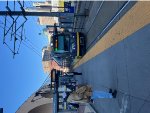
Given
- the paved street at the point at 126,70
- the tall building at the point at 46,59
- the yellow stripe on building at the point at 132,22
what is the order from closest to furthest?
the paved street at the point at 126,70
the yellow stripe on building at the point at 132,22
the tall building at the point at 46,59

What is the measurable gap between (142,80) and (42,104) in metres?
16.7

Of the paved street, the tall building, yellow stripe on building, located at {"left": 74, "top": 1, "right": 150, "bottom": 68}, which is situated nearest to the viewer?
the paved street

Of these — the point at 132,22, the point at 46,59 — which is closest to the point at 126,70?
the point at 132,22

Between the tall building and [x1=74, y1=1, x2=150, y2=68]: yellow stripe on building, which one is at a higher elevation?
the tall building

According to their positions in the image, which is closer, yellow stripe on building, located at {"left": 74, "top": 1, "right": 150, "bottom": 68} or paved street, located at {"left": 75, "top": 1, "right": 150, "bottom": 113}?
paved street, located at {"left": 75, "top": 1, "right": 150, "bottom": 113}

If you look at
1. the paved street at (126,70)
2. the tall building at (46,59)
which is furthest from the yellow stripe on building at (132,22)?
the tall building at (46,59)

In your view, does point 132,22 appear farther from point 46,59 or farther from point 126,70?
point 46,59

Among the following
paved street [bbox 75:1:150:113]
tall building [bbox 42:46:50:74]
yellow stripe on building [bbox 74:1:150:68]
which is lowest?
paved street [bbox 75:1:150:113]

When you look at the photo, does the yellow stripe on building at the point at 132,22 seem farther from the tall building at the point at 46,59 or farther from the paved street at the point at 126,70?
the tall building at the point at 46,59

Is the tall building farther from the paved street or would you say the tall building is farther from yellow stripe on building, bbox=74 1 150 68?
yellow stripe on building, bbox=74 1 150 68

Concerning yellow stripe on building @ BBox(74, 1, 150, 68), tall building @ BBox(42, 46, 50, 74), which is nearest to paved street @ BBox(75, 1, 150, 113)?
yellow stripe on building @ BBox(74, 1, 150, 68)

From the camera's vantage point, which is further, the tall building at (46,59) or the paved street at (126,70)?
the tall building at (46,59)

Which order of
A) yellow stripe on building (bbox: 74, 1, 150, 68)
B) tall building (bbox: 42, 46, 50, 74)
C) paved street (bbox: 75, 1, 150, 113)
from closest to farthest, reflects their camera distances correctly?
paved street (bbox: 75, 1, 150, 113)
yellow stripe on building (bbox: 74, 1, 150, 68)
tall building (bbox: 42, 46, 50, 74)

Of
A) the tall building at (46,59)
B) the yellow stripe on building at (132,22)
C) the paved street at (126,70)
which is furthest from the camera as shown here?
the tall building at (46,59)
